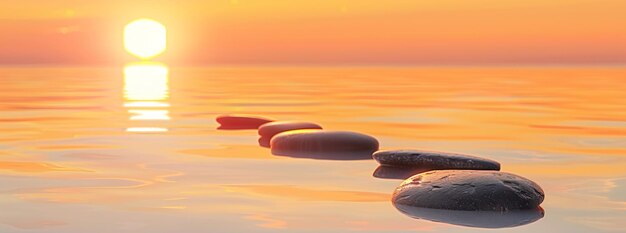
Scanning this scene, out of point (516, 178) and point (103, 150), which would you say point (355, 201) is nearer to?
point (516, 178)

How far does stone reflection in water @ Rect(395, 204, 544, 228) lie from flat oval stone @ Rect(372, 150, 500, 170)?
64.9 inches

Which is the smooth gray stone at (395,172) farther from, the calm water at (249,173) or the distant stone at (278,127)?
the distant stone at (278,127)

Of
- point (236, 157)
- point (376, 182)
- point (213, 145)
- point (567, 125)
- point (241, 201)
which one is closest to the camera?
point (241, 201)

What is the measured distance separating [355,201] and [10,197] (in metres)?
2.36

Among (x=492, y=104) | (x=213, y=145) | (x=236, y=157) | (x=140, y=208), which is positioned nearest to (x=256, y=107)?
(x=492, y=104)

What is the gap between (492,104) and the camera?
19766 millimetres

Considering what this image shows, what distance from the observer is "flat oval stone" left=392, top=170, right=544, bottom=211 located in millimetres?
5879

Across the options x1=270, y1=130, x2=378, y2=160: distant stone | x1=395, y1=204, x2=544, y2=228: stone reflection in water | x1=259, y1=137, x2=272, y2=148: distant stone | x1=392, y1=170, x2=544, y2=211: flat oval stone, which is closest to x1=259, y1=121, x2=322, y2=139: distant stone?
x1=259, y1=137, x2=272, y2=148: distant stone

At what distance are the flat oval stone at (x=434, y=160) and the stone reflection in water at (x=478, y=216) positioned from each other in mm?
1649

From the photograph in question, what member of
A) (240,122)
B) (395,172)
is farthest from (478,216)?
(240,122)

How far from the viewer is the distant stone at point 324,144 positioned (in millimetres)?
9484

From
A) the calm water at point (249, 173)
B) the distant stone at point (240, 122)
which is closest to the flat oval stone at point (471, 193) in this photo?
the calm water at point (249, 173)

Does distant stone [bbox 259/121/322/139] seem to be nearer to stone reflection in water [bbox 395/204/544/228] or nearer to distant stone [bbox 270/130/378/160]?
distant stone [bbox 270/130/378/160]

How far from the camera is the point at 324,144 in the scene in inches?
377
